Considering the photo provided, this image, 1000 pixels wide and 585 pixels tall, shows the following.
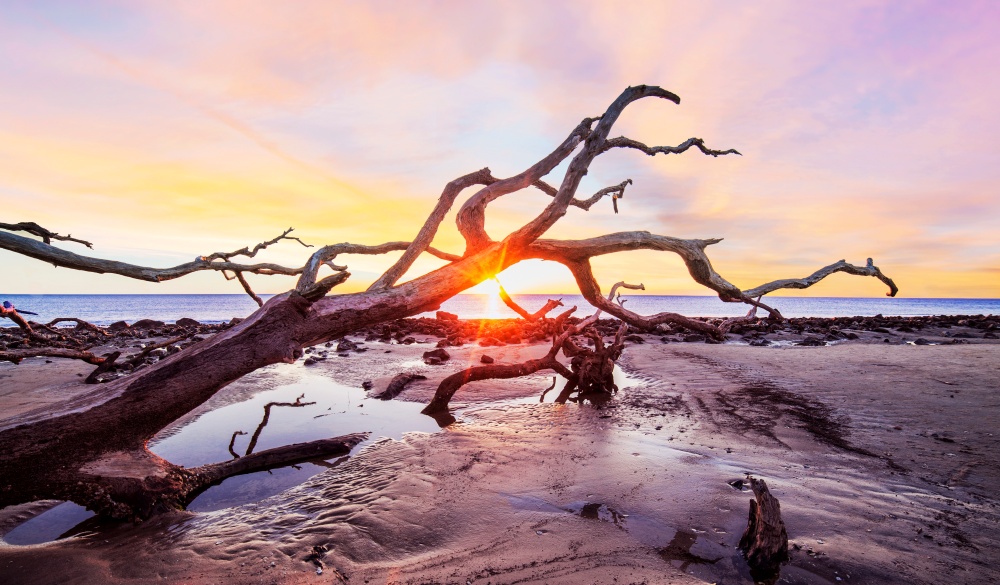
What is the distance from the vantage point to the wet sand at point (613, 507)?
317 centimetres

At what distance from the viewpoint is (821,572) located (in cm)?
303

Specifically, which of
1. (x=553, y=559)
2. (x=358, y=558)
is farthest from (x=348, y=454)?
(x=553, y=559)

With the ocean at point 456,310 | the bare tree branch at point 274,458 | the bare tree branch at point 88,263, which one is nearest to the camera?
the bare tree branch at point 88,263

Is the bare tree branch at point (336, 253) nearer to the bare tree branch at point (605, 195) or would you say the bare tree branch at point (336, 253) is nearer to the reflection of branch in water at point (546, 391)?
the bare tree branch at point (605, 195)

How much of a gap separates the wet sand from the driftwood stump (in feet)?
0.32

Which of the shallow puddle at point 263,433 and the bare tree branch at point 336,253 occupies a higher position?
the bare tree branch at point 336,253

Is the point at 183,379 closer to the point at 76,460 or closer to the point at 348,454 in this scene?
the point at 76,460

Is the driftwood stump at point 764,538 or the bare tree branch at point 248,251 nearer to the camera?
the driftwood stump at point 764,538

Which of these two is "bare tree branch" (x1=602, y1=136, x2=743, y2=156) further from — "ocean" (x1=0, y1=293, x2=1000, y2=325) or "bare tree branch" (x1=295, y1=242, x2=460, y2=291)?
"ocean" (x1=0, y1=293, x2=1000, y2=325)

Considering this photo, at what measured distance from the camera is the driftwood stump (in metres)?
3.08

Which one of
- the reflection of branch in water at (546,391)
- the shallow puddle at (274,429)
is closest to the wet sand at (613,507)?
the shallow puddle at (274,429)

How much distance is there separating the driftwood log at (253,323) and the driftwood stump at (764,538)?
9.23 feet

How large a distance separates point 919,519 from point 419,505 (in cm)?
460

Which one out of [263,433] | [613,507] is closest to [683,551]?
[613,507]
